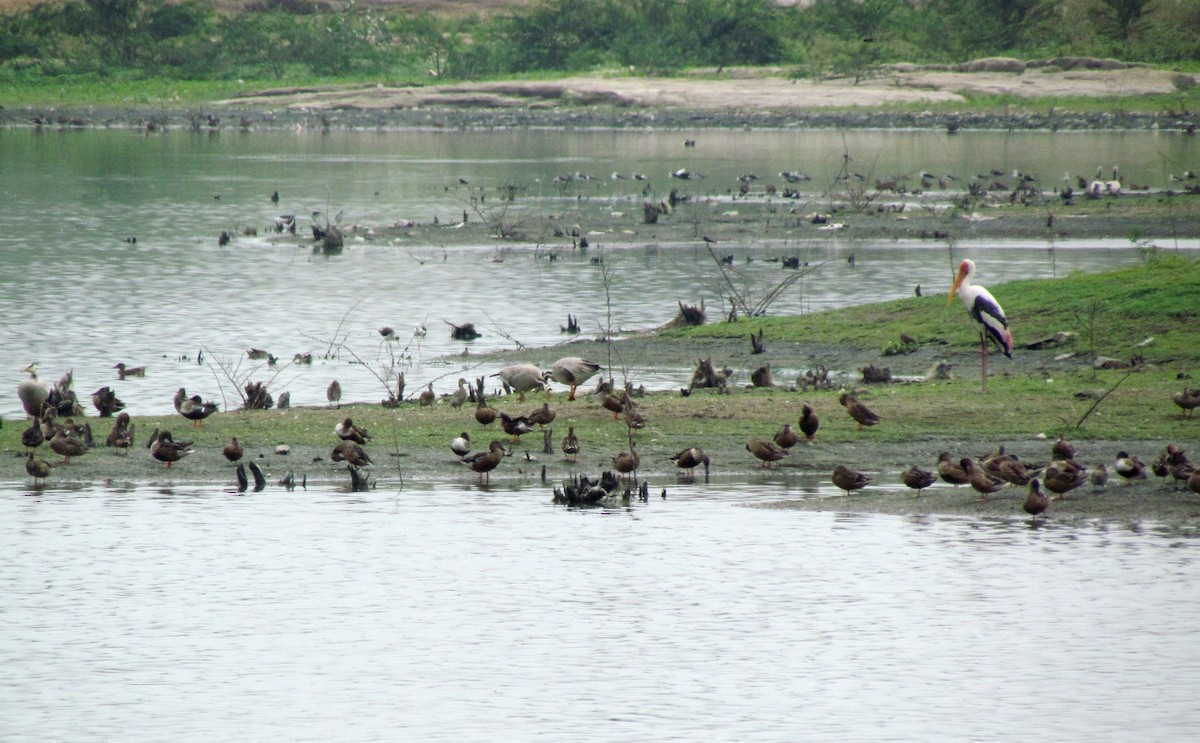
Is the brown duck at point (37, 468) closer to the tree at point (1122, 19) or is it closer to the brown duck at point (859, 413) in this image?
the brown duck at point (859, 413)

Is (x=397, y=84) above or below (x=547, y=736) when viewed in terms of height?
above

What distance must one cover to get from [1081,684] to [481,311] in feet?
57.8

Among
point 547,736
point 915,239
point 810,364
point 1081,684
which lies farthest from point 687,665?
point 915,239

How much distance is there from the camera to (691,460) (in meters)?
15.0

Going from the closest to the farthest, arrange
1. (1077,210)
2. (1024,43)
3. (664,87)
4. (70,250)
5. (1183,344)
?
1. (1183,344)
2. (70,250)
3. (1077,210)
4. (664,87)
5. (1024,43)

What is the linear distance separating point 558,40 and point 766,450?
76.8m

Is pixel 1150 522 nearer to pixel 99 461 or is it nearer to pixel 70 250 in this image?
pixel 99 461

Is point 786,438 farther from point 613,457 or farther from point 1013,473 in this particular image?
point 1013,473

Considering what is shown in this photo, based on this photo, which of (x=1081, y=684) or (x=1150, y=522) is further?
(x=1150, y=522)

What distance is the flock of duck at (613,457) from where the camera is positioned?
13.9 meters

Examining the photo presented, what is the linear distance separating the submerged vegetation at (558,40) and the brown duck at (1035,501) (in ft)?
227

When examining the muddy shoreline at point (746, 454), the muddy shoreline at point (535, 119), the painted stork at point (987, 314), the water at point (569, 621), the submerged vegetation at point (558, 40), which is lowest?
the water at point (569, 621)

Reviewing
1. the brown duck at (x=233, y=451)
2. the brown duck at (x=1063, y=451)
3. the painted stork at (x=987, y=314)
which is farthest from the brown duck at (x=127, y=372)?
the brown duck at (x=1063, y=451)

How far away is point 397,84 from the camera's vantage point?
8900 centimetres
